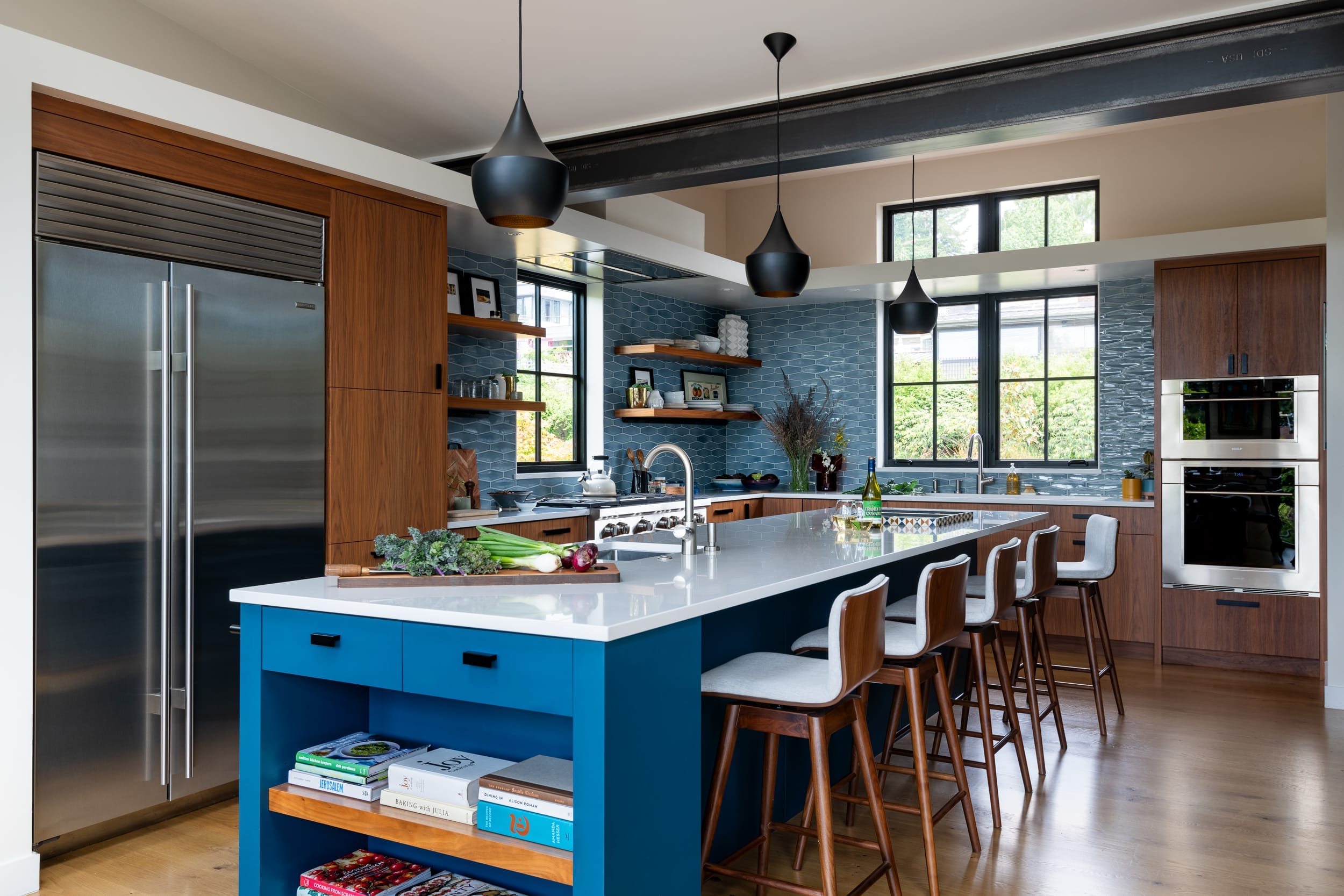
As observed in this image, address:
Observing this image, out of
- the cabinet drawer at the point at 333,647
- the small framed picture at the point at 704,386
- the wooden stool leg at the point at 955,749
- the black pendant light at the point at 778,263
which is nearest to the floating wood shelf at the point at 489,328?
the black pendant light at the point at 778,263

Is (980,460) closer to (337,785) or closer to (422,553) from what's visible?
(422,553)

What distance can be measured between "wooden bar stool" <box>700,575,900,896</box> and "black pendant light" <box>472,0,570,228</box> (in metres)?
1.24

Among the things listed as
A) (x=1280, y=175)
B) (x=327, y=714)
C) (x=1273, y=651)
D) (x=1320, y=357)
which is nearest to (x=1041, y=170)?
(x=1280, y=175)

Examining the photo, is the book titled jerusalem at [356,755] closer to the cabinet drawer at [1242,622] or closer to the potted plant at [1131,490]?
the cabinet drawer at [1242,622]

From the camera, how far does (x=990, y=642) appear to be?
11.6 feet

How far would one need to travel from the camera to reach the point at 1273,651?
5555 mm

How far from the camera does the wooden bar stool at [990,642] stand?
3.23m

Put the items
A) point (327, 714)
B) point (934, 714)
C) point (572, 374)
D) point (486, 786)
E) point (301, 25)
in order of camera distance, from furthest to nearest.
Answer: point (572, 374) < point (934, 714) < point (301, 25) < point (327, 714) < point (486, 786)

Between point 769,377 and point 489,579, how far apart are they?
229 inches

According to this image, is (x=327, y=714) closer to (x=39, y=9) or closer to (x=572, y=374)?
(x=39, y=9)

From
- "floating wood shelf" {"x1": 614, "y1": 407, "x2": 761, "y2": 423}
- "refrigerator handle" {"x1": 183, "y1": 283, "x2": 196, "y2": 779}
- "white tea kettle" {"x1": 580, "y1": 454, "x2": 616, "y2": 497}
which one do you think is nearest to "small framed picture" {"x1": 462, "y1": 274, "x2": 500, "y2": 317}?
"white tea kettle" {"x1": 580, "y1": 454, "x2": 616, "y2": 497}

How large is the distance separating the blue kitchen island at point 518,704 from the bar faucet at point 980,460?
4.21 meters

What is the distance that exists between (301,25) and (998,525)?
134 inches

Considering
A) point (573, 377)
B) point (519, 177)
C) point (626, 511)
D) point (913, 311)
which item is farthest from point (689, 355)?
point (519, 177)
